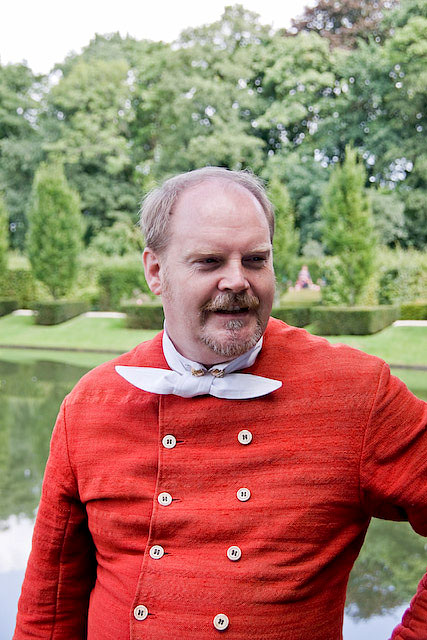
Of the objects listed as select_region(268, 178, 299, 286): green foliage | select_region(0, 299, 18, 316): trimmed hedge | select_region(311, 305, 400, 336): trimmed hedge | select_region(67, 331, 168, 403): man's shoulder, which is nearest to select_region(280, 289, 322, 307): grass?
select_region(268, 178, 299, 286): green foliage

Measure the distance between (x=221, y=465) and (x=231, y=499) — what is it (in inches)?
2.6

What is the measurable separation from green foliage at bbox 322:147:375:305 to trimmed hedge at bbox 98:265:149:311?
6619mm

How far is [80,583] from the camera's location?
146 cm

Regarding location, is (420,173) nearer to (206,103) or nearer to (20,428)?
(206,103)

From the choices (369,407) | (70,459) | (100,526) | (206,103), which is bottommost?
(100,526)

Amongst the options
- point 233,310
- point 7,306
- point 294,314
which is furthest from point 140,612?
point 7,306

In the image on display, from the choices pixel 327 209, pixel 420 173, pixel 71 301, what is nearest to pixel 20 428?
pixel 327 209

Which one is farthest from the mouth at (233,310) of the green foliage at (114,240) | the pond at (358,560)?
the green foliage at (114,240)

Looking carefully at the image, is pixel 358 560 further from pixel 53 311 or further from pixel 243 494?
pixel 53 311

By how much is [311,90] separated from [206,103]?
12.1ft

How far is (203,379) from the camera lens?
1.34 m

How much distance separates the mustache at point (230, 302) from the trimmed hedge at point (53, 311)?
17563 mm

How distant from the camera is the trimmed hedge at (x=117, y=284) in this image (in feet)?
66.7

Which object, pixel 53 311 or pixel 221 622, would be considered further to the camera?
pixel 53 311
